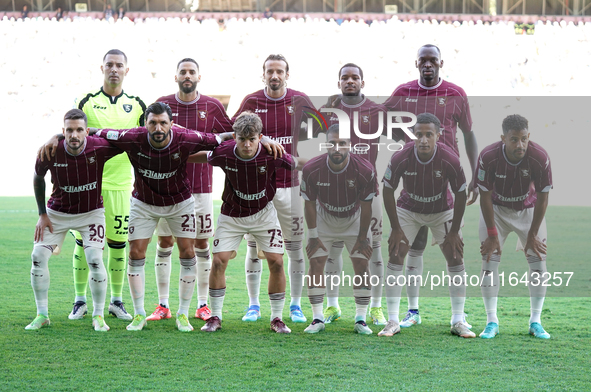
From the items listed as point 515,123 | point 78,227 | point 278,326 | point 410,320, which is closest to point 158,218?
point 78,227

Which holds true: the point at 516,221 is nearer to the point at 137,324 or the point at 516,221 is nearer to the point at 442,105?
the point at 442,105

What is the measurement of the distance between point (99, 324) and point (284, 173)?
1.75 m

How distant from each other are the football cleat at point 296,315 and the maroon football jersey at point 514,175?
167 cm

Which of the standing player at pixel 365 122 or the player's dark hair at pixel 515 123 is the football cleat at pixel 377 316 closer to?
the standing player at pixel 365 122

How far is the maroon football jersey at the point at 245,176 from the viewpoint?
447 centimetres

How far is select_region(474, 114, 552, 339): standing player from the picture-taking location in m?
4.37

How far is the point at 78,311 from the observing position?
4941 mm

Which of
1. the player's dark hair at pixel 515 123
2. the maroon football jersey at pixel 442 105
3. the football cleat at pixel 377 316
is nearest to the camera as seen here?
the player's dark hair at pixel 515 123

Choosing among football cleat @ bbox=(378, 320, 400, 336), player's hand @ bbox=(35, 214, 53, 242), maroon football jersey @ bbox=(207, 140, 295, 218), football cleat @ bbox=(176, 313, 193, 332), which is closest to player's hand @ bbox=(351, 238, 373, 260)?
football cleat @ bbox=(378, 320, 400, 336)

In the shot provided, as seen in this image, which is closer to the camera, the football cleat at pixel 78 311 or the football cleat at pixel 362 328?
the football cleat at pixel 362 328

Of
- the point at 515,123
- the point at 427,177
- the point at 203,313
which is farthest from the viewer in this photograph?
the point at 203,313

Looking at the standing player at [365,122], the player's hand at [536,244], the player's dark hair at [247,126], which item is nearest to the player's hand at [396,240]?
the standing player at [365,122]

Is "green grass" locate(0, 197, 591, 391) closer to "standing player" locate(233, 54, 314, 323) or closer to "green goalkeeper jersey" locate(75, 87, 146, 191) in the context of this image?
"standing player" locate(233, 54, 314, 323)

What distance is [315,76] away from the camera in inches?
886
